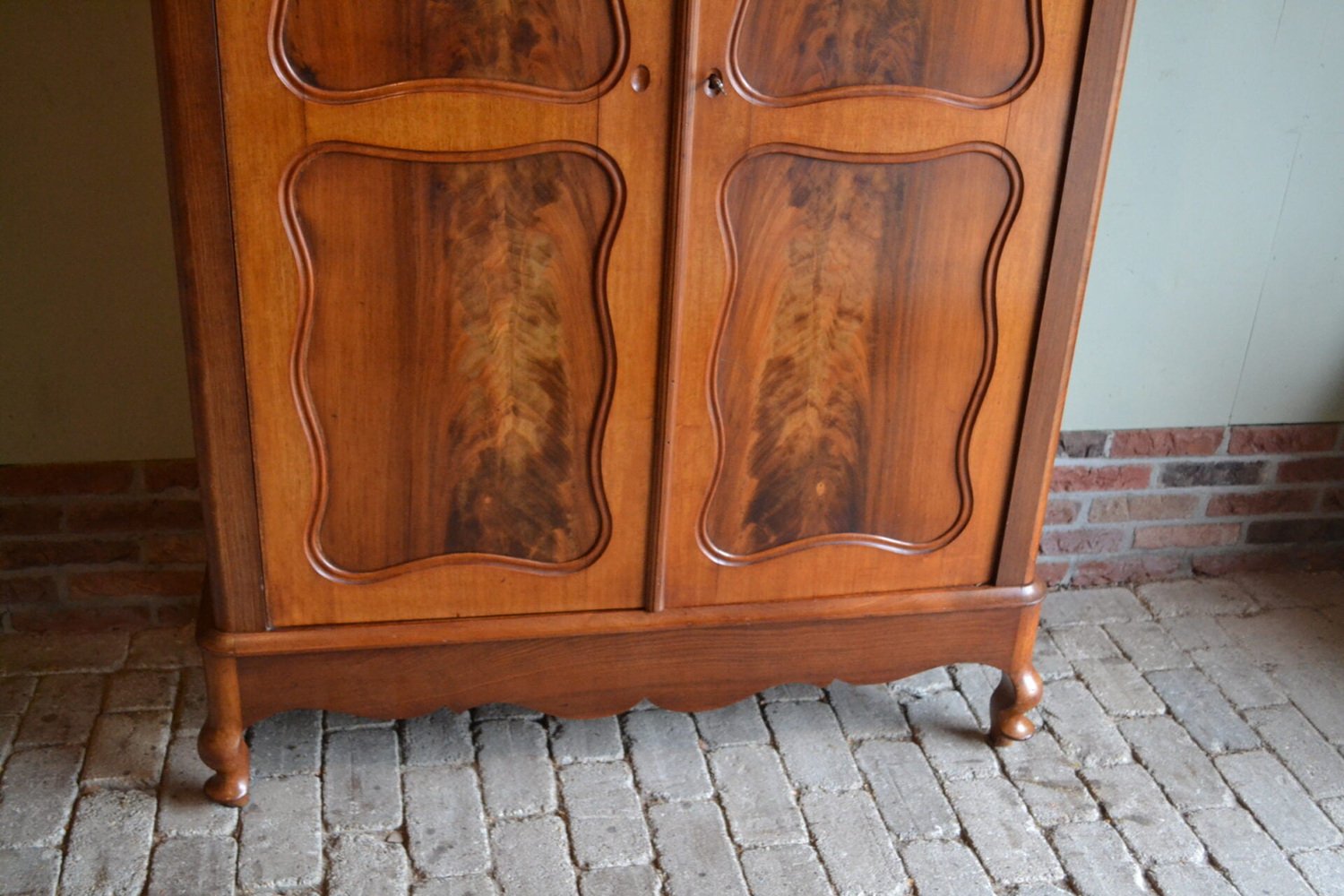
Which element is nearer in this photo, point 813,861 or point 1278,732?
point 813,861

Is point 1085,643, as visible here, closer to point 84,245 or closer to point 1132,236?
point 1132,236

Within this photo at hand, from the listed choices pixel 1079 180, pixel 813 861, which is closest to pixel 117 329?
pixel 813 861

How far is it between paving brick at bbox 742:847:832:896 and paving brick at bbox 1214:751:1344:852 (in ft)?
2.60

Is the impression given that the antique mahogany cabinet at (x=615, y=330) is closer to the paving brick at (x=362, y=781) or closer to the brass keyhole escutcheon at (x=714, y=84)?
the brass keyhole escutcheon at (x=714, y=84)

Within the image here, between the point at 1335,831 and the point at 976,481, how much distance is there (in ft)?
2.82

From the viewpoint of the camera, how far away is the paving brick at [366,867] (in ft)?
6.29

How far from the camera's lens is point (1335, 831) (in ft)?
7.00

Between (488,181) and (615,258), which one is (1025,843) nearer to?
(615,258)

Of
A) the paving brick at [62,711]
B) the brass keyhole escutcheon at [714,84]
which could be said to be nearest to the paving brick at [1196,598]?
the brass keyhole escutcheon at [714,84]

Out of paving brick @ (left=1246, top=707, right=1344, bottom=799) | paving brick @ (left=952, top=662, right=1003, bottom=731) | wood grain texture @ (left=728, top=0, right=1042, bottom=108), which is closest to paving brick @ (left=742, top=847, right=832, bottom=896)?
paving brick @ (left=952, top=662, right=1003, bottom=731)

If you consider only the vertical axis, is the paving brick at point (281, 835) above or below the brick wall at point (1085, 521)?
below

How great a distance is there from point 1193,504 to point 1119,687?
0.57 meters

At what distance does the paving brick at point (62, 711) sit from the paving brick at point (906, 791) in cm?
137

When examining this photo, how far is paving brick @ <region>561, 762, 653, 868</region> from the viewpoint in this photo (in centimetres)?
200
